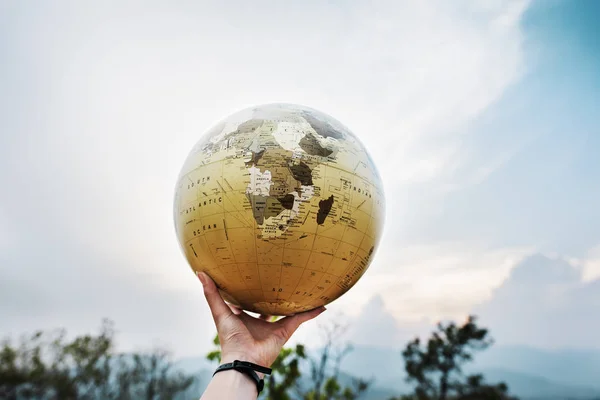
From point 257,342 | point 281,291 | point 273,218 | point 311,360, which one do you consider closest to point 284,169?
point 273,218

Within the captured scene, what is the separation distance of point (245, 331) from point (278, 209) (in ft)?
3.83

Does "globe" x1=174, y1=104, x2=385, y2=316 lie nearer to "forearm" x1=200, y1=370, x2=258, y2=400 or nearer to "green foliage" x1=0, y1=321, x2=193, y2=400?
"forearm" x1=200, y1=370, x2=258, y2=400

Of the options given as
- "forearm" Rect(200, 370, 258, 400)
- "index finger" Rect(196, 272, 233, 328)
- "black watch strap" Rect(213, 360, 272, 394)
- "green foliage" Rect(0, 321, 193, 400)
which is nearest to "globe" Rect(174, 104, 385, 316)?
"index finger" Rect(196, 272, 233, 328)

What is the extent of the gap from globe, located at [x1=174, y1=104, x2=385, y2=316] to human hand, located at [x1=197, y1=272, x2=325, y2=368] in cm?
12

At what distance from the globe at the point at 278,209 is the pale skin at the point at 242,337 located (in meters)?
0.13

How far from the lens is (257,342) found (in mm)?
3654

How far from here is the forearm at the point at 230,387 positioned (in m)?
3.11

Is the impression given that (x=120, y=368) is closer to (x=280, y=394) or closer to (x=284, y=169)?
(x=280, y=394)

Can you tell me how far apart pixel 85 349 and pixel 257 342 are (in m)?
39.0

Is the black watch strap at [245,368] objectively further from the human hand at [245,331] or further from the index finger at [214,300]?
the index finger at [214,300]

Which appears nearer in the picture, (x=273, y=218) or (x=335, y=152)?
(x=273, y=218)

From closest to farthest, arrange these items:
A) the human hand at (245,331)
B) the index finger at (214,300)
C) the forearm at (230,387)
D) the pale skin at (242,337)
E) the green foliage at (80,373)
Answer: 1. the forearm at (230,387)
2. the pale skin at (242,337)
3. the human hand at (245,331)
4. the index finger at (214,300)
5. the green foliage at (80,373)

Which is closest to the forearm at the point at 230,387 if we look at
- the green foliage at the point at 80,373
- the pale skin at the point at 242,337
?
the pale skin at the point at 242,337

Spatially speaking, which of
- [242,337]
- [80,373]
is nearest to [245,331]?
[242,337]
